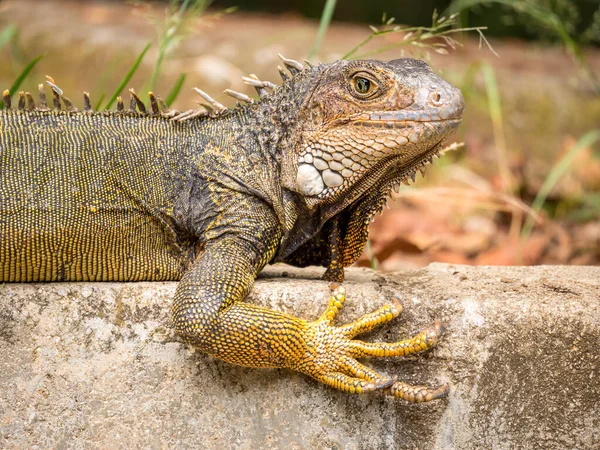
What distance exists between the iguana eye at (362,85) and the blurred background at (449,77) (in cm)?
122

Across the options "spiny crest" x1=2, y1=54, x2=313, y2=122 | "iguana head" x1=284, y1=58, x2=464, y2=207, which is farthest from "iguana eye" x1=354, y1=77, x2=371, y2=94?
"spiny crest" x1=2, y1=54, x2=313, y2=122

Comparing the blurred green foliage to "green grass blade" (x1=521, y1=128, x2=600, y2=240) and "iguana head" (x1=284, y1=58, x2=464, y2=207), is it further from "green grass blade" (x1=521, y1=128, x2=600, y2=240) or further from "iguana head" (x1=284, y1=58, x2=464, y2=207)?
"iguana head" (x1=284, y1=58, x2=464, y2=207)

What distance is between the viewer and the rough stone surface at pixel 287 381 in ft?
14.1

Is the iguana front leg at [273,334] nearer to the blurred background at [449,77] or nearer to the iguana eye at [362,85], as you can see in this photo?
the iguana eye at [362,85]

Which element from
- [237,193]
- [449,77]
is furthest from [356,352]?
[449,77]

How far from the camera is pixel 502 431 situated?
4.33 m

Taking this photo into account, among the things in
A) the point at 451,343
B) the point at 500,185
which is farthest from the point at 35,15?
the point at 451,343

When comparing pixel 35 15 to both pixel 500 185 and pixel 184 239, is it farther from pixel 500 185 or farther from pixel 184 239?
pixel 184 239

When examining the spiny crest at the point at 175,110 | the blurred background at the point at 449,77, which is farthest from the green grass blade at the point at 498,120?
the spiny crest at the point at 175,110

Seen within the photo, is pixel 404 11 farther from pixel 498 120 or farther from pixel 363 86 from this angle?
pixel 363 86

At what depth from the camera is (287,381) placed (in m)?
4.42

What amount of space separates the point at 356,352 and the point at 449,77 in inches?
314

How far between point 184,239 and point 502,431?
2.33m

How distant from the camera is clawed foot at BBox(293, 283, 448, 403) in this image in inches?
162
